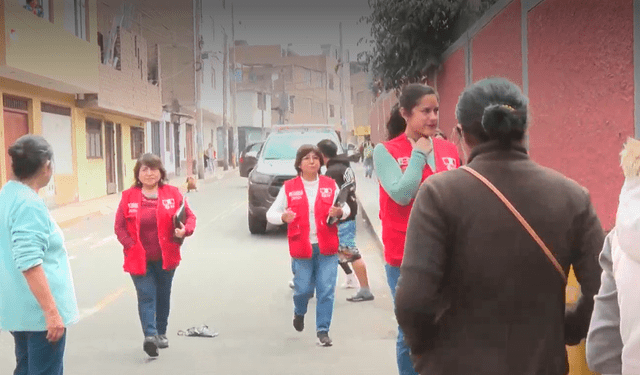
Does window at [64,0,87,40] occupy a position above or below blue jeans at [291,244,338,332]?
above

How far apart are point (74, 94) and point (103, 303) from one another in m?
16.2

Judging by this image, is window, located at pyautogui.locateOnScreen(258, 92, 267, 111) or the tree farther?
window, located at pyautogui.locateOnScreen(258, 92, 267, 111)

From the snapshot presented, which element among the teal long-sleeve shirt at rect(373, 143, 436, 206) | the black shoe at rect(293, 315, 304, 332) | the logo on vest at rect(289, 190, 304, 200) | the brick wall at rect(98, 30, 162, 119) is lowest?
the black shoe at rect(293, 315, 304, 332)

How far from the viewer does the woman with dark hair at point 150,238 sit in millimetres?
5777

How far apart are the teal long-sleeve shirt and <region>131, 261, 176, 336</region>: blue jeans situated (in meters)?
2.62

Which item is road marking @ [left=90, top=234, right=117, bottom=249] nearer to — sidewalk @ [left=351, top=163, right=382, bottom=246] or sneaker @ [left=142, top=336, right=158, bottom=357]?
sidewalk @ [left=351, top=163, right=382, bottom=246]

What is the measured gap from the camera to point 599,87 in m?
6.72

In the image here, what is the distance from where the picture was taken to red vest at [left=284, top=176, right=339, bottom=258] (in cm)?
606

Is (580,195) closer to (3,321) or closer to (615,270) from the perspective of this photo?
(615,270)

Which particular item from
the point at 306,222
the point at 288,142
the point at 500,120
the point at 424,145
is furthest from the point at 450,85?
the point at 500,120

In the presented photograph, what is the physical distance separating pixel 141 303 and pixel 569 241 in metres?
4.15

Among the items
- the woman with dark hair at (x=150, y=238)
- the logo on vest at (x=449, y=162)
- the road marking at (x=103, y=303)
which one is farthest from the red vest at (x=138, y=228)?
the logo on vest at (x=449, y=162)

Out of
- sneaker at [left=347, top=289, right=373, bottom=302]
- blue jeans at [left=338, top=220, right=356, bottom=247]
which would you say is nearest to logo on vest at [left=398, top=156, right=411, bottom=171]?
blue jeans at [left=338, top=220, right=356, bottom=247]

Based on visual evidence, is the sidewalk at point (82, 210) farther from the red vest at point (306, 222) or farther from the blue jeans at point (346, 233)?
the red vest at point (306, 222)
